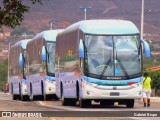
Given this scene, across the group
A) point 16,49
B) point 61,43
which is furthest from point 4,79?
point 61,43

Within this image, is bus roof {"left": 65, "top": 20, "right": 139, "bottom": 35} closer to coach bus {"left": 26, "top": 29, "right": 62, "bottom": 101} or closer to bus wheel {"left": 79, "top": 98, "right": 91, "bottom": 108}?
bus wheel {"left": 79, "top": 98, "right": 91, "bottom": 108}

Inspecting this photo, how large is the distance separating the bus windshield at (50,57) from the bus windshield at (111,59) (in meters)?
12.0

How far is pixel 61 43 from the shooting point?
41.2m

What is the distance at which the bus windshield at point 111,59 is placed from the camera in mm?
34812

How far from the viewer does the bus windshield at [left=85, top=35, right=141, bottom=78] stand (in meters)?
34.8

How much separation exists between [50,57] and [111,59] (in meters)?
12.6

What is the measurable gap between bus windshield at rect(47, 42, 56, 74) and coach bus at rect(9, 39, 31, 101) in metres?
7.55

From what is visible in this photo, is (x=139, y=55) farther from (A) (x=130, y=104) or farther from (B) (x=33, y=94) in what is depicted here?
(B) (x=33, y=94)

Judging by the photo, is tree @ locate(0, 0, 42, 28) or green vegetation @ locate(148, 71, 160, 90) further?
green vegetation @ locate(148, 71, 160, 90)

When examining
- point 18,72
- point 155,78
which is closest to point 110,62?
point 155,78

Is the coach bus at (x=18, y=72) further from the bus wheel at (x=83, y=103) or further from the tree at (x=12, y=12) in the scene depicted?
the tree at (x=12, y=12)

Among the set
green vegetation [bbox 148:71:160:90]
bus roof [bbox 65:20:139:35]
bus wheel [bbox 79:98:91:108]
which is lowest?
bus wheel [bbox 79:98:91:108]

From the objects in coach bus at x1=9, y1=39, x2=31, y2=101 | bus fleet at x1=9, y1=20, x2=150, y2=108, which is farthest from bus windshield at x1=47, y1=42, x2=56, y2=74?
bus fleet at x1=9, y1=20, x2=150, y2=108

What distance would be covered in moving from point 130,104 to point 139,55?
2937mm
